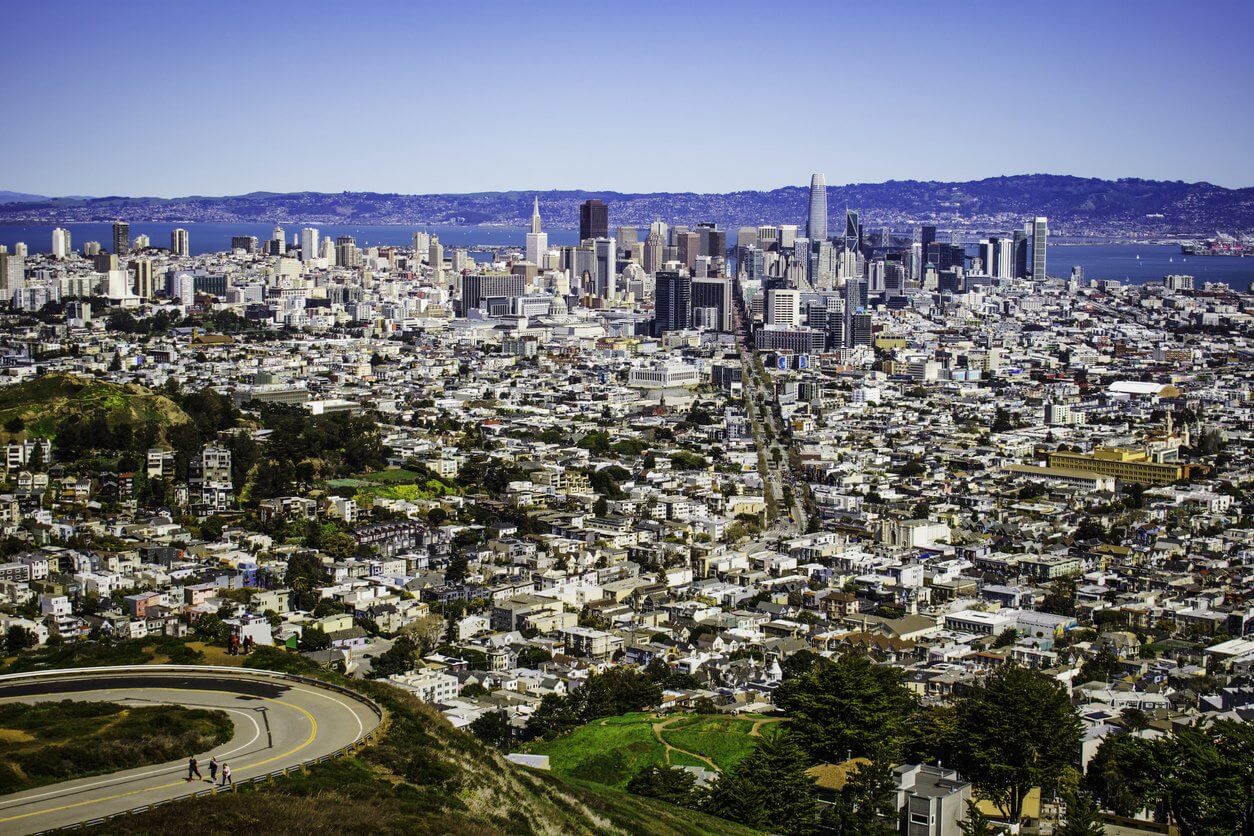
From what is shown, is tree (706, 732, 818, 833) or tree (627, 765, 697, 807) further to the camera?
tree (627, 765, 697, 807)

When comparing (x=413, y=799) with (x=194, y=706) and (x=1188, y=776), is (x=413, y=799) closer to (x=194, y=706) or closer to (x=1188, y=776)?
(x=194, y=706)

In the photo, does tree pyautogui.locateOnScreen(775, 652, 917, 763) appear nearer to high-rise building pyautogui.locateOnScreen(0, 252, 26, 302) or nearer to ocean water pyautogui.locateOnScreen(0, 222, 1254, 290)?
high-rise building pyautogui.locateOnScreen(0, 252, 26, 302)

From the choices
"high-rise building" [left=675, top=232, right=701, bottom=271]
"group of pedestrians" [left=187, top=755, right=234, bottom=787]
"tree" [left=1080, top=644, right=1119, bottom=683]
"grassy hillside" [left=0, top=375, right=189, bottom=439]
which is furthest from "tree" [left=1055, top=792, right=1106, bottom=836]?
"high-rise building" [left=675, top=232, right=701, bottom=271]

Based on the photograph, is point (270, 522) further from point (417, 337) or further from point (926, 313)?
point (926, 313)

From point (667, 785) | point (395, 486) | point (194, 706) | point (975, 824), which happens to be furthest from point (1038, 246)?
point (194, 706)

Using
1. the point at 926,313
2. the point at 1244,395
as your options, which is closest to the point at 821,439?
the point at 1244,395

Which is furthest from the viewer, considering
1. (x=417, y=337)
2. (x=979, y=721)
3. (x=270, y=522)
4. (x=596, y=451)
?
(x=417, y=337)
